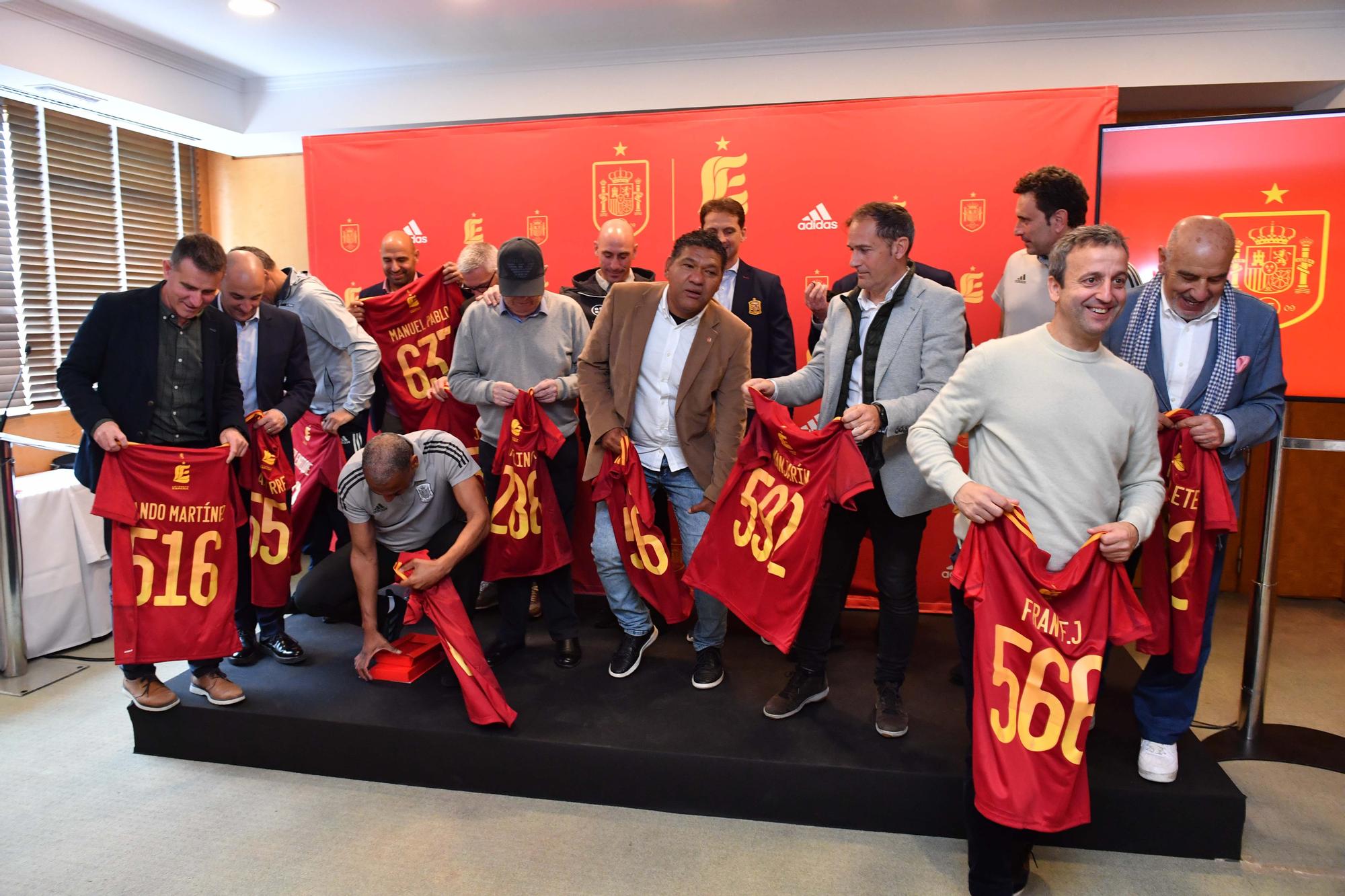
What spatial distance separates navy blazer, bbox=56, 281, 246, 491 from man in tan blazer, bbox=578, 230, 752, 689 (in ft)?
4.42

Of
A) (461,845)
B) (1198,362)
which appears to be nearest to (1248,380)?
(1198,362)

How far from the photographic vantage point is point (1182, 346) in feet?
7.51

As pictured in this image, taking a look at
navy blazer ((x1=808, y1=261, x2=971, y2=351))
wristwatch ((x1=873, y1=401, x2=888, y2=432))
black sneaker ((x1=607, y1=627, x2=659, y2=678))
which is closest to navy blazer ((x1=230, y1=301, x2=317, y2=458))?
black sneaker ((x1=607, y1=627, x2=659, y2=678))

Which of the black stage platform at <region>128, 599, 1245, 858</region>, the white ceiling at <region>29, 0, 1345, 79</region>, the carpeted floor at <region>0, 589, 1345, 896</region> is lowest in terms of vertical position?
the carpeted floor at <region>0, 589, 1345, 896</region>

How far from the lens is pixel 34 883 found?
2.18 m

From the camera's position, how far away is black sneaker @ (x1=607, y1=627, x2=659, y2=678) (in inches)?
117

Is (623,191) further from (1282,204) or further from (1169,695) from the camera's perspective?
(1169,695)

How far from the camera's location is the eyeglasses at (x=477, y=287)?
3.67 meters

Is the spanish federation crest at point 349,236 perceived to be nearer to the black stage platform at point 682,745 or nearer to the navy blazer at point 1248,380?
the black stage platform at point 682,745

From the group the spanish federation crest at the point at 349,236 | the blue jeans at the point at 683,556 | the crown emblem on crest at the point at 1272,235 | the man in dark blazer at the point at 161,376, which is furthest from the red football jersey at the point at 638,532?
the spanish federation crest at the point at 349,236

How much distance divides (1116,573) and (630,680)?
1.64m

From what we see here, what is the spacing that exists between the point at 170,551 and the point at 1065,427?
2.72 meters

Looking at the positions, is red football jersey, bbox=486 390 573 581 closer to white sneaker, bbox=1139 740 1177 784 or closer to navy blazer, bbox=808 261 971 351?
navy blazer, bbox=808 261 971 351

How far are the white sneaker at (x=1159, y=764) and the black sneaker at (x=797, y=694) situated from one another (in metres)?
0.92
